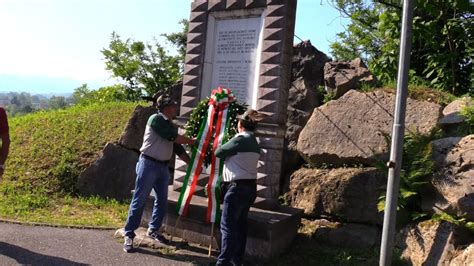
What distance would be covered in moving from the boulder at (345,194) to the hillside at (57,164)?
3.33 metres

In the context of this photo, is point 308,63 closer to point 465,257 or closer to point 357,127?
point 357,127

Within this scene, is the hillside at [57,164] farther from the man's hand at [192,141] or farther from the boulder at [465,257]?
the boulder at [465,257]

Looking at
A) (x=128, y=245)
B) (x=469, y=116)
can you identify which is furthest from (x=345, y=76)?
(x=128, y=245)

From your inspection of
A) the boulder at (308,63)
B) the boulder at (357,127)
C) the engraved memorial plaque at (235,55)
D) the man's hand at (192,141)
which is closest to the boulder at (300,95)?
the boulder at (308,63)

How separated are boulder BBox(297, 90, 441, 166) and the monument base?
115 cm

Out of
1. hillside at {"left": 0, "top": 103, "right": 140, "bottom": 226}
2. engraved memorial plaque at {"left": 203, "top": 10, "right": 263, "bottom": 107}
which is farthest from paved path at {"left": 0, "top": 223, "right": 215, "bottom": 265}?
engraved memorial plaque at {"left": 203, "top": 10, "right": 263, "bottom": 107}

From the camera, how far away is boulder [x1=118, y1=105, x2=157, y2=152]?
10.1 metres

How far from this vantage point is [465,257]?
199 inches

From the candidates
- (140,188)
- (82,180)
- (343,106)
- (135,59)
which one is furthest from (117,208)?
(135,59)

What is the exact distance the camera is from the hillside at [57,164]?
8297 millimetres

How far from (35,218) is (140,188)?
9.26 ft

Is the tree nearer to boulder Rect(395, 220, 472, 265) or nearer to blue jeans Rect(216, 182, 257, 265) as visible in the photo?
boulder Rect(395, 220, 472, 265)

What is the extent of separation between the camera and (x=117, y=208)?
877cm

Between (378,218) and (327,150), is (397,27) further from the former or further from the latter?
(378,218)
